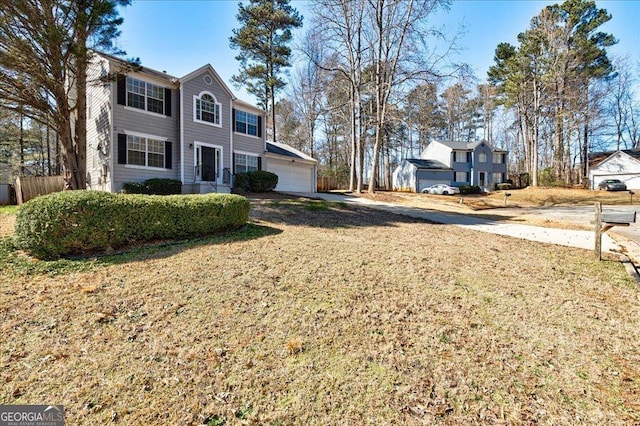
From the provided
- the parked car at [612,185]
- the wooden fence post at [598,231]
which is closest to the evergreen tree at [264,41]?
the wooden fence post at [598,231]

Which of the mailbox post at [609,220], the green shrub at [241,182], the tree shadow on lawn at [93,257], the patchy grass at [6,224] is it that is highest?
the green shrub at [241,182]

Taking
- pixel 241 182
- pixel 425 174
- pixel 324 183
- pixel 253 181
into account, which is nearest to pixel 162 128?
pixel 241 182

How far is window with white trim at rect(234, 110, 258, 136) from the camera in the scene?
17594 millimetres

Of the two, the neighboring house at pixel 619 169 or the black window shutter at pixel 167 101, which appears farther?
the neighboring house at pixel 619 169

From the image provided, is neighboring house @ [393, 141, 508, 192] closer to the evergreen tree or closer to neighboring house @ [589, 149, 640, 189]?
neighboring house @ [589, 149, 640, 189]

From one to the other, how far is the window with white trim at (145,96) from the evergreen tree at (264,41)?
1342 centimetres

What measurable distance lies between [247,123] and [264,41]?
1258cm

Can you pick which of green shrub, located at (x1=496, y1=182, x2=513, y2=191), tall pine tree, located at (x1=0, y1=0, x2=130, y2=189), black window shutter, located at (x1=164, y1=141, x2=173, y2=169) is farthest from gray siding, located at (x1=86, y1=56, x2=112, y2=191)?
green shrub, located at (x1=496, y1=182, x2=513, y2=191)

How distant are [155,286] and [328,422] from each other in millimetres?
3008

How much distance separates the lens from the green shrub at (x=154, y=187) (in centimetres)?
1263

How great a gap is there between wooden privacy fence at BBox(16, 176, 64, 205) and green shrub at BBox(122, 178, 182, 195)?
106 inches

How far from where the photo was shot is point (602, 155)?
36188mm

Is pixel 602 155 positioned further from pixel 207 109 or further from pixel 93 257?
pixel 93 257

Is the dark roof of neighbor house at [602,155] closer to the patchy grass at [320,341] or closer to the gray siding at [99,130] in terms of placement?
the patchy grass at [320,341]
